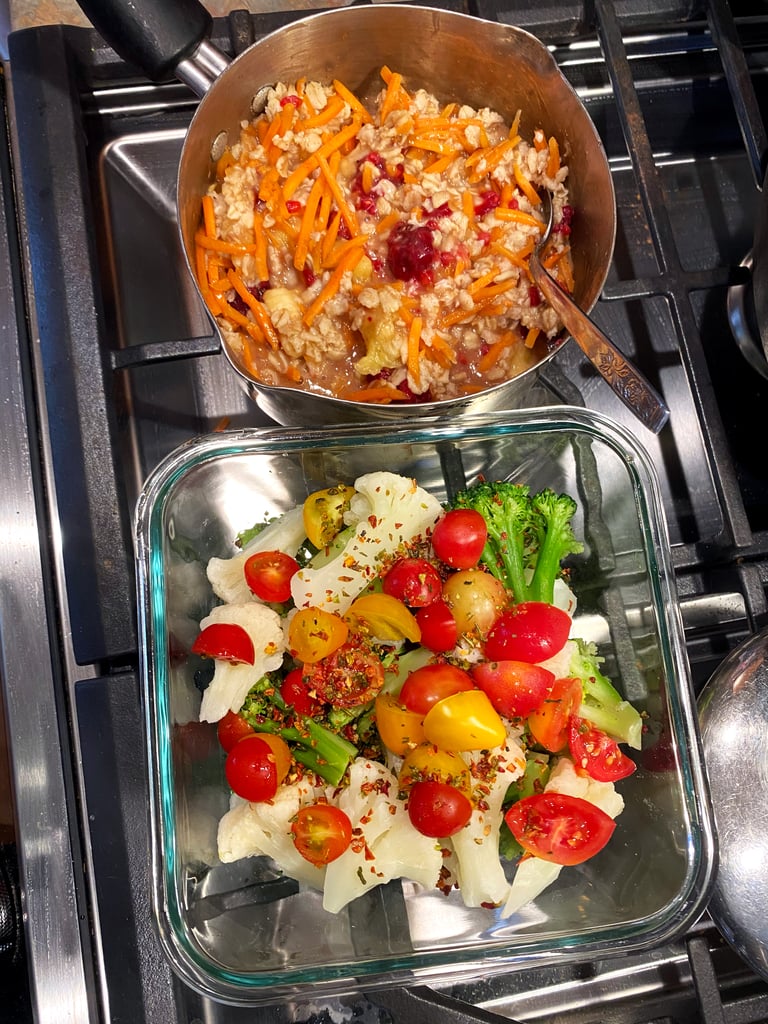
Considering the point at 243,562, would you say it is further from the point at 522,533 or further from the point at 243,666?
the point at 522,533

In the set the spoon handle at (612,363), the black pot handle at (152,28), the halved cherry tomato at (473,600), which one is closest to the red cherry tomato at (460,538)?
the halved cherry tomato at (473,600)

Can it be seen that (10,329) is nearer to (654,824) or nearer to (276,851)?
(276,851)

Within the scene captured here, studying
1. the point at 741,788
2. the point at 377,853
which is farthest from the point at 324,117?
the point at 741,788

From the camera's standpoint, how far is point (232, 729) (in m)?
1.00

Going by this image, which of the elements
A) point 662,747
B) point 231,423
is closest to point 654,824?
point 662,747

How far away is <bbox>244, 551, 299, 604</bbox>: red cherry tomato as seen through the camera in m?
1.00

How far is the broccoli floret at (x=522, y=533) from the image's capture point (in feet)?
3.39

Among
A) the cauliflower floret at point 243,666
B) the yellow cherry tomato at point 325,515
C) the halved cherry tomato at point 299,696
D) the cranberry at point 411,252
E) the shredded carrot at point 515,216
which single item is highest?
the shredded carrot at point 515,216

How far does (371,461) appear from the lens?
1085 mm

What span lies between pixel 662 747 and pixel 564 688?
0.52 ft

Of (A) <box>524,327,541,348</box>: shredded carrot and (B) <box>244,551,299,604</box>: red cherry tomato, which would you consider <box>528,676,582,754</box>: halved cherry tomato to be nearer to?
(B) <box>244,551,299,604</box>: red cherry tomato

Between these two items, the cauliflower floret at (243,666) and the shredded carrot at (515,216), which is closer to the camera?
the cauliflower floret at (243,666)

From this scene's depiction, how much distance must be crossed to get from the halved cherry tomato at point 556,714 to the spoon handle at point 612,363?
33cm

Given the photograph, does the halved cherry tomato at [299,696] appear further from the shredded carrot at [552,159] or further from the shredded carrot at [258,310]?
the shredded carrot at [552,159]
